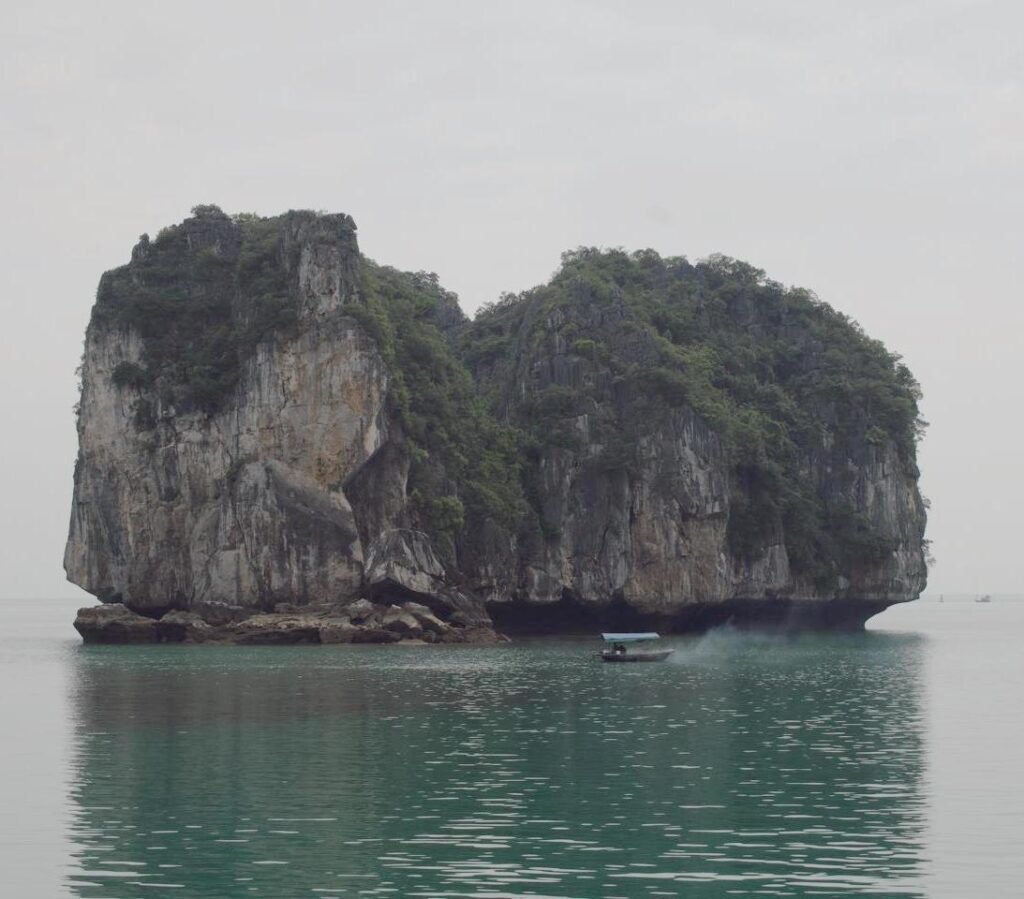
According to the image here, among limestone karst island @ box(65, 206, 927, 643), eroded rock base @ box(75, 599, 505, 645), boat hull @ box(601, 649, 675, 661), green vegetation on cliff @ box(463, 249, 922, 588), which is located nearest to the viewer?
boat hull @ box(601, 649, 675, 661)

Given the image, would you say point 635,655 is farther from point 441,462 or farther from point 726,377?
point 726,377

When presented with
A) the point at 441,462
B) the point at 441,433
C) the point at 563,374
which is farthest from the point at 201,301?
the point at 563,374

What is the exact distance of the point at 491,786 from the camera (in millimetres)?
23625

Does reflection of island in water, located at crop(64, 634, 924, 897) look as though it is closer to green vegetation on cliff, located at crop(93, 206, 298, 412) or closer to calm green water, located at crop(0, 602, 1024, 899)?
calm green water, located at crop(0, 602, 1024, 899)

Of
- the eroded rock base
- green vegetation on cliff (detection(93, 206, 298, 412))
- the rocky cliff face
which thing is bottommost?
the eroded rock base

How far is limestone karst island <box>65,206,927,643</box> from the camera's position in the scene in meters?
68.4

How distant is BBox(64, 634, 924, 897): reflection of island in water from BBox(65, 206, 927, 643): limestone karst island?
24060mm

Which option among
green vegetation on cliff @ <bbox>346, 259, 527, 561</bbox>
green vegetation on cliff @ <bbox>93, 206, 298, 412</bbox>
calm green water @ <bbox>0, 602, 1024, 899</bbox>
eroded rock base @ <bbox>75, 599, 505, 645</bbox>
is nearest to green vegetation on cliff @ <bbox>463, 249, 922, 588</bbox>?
green vegetation on cliff @ <bbox>346, 259, 527, 561</bbox>

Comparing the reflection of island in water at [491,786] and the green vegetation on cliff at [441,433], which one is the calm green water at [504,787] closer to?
the reflection of island in water at [491,786]

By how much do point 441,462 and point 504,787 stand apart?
50997mm

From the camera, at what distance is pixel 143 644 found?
66688 millimetres

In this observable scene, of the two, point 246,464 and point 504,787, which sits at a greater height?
point 246,464

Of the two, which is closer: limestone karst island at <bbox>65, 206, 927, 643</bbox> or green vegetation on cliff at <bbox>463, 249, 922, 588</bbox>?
limestone karst island at <bbox>65, 206, 927, 643</bbox>

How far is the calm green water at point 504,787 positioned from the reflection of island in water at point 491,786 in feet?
0.22
